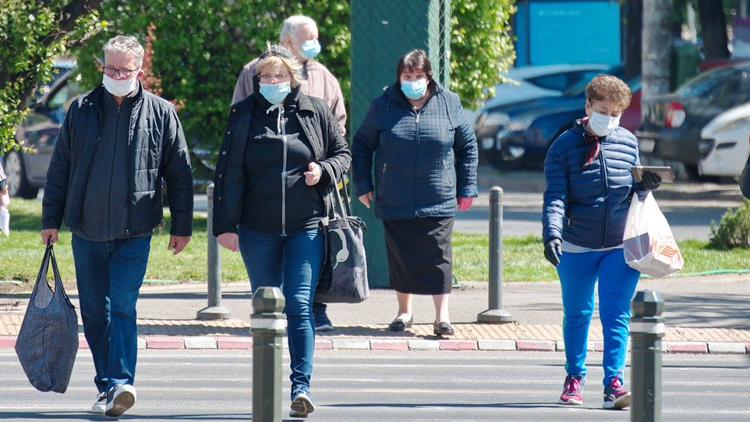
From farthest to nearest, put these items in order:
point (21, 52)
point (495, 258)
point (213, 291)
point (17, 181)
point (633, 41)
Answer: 1. point (633, 41)
2. point (17, 181)
3. point (21, 52)
4. point (213, 291)
5. point (495, 258)

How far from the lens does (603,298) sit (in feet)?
25.8

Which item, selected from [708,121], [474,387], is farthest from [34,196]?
[474,387]

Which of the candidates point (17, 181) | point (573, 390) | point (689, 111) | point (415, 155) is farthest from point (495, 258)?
point (17, 181)

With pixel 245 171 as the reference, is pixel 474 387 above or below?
below

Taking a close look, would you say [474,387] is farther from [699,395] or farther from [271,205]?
[271,205]

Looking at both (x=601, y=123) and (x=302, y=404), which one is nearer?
(x=302, y=404)

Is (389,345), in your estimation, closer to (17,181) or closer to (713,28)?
(17,181)

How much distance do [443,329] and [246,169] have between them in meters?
2.96

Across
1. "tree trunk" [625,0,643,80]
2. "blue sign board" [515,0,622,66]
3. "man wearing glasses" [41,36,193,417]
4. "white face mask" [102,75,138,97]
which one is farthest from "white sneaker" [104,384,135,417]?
"blue sign board" [515,0,622,66]

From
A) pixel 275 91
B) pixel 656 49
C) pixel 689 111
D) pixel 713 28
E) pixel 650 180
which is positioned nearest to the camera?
pixel 275 91

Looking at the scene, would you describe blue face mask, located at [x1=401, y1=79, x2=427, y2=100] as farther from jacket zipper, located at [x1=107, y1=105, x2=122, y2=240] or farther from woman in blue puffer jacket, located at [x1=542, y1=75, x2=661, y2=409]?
jacket zipper, located at [x1=107, y1=105, x2=122, y2=240]

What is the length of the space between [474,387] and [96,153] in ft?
8.59

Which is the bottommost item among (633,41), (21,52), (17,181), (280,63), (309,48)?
(17,181)

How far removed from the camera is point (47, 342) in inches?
292
